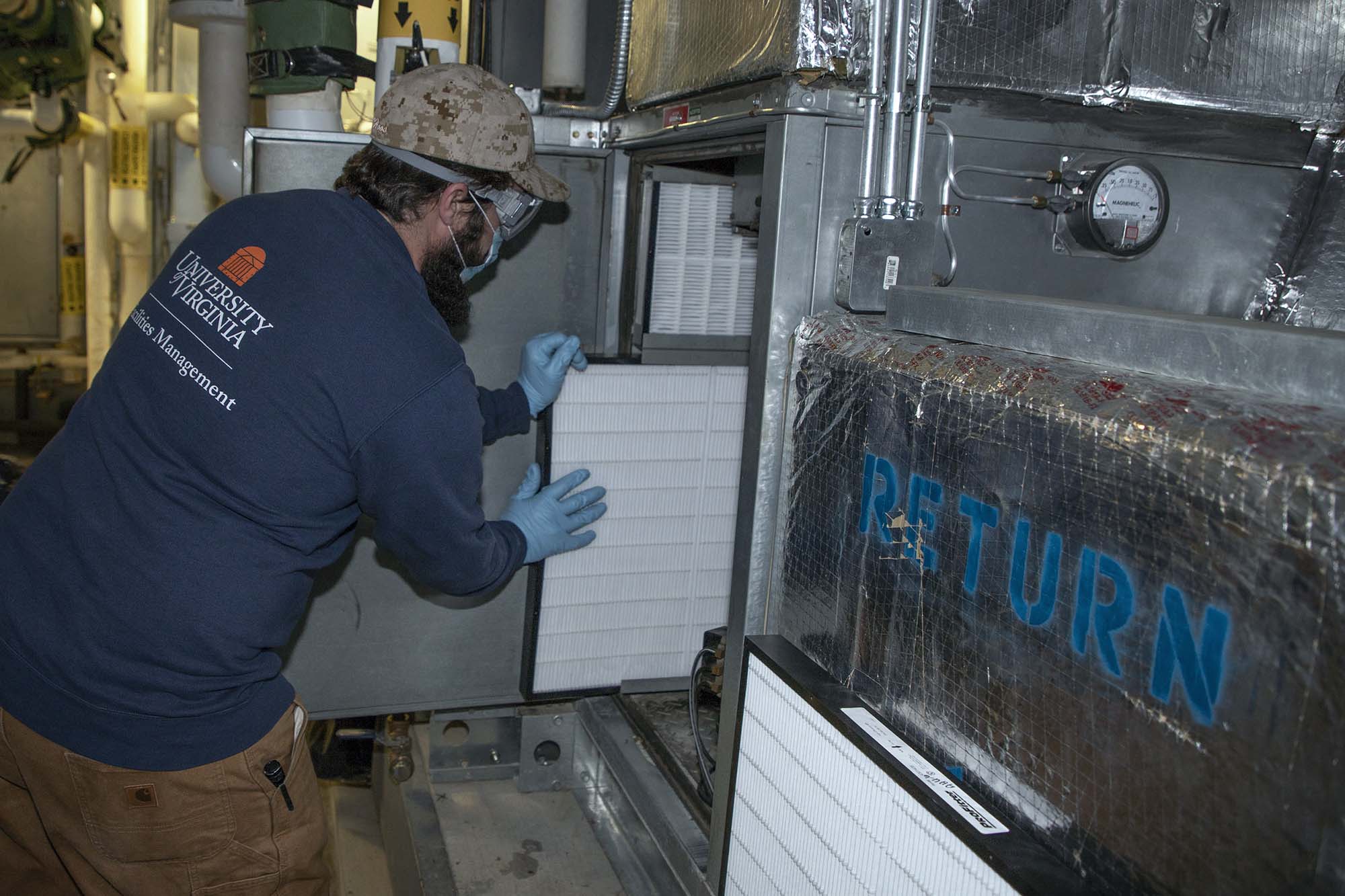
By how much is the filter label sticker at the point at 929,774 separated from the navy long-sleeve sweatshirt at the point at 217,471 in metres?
0.66

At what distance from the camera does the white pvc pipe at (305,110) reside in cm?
210

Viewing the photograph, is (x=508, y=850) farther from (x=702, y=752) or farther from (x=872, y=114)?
(x=872, y=114)

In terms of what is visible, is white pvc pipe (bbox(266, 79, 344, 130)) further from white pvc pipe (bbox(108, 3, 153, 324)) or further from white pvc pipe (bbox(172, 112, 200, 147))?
white pvc pipe (bbox(108, 3, 153, 324))

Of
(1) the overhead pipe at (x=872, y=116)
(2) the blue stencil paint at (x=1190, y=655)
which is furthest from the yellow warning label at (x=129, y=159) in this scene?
(2) the blue stencil paint at (x=1190, y=655)

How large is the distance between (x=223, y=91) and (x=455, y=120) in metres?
1.43

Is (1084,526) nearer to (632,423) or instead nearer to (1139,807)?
(1139,807)

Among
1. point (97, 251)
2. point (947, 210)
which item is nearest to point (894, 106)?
point (947, 210)

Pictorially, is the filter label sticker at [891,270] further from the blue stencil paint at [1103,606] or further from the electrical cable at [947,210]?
the blue stencil paint at [1103,606]

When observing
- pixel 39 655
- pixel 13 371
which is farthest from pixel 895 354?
pixel 13 371

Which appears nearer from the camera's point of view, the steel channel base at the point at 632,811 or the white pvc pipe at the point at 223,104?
the steel channel base at the point at 632,811

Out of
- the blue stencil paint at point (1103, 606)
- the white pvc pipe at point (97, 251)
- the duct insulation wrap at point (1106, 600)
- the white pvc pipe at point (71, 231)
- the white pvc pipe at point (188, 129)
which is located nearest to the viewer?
the duct insulation wrap at point (1106, 600)

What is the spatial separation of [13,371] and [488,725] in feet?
14.0

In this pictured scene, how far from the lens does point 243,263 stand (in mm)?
1408

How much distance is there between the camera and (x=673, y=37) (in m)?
1.76
